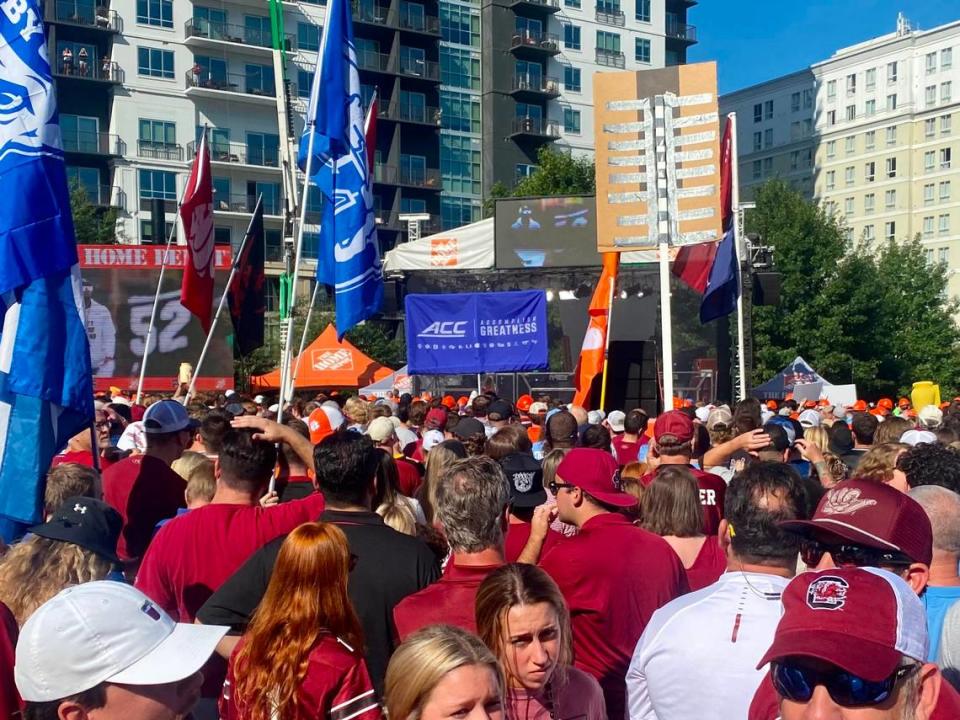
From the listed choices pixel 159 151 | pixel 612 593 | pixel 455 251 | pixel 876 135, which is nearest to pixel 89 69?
pixel 159 151

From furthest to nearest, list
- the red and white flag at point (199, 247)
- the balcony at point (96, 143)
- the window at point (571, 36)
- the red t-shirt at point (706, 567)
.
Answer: the window at point (571, 36)
the balcony at point (96, 143)
the red and white flag at point (199, 247)
the red t-shirt at point (706, 567)

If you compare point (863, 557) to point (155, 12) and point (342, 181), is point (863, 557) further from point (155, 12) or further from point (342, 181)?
point (155, 12)

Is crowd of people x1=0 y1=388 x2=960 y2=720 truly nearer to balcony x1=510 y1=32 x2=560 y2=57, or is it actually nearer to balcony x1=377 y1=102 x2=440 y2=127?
balcony x1=377 y1=102 x2=440 y2=127

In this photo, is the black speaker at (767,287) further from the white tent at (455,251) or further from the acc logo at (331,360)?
the acc logo at (331,360)

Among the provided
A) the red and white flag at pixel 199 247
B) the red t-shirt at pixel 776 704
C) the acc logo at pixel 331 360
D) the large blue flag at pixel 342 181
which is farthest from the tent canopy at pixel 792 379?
the red t-shirt at pixel 776 704

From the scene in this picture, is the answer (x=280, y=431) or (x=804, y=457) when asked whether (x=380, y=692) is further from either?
(x=804, y=457)

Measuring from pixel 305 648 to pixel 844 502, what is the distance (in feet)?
5.00

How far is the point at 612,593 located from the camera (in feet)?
13.7

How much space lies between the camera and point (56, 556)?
3.73m

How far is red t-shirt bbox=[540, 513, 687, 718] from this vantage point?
4172 millimetres

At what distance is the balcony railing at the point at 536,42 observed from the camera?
224 feet

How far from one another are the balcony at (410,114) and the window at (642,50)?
1506 centimetres

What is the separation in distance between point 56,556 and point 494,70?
67134mm

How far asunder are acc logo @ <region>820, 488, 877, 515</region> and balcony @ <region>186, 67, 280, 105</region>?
58680mm
